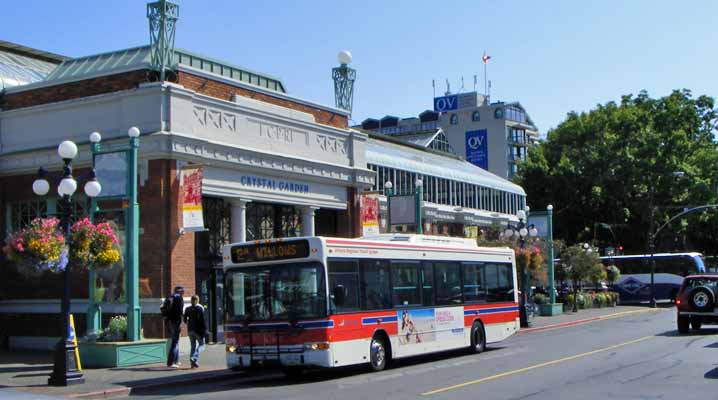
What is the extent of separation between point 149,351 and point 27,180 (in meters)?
8.90

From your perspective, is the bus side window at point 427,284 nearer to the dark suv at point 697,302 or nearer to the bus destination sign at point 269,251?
the bus destination sign at point 269,251

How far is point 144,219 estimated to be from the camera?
23656 millimetres

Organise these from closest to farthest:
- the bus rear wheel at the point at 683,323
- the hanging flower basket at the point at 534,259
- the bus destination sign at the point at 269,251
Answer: the bus destination sign at the point at 269,251, the bus rear wheel at the point at 683,323, the hanging flower basket at the point at 534,259

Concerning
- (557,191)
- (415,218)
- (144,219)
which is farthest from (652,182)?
(144,219)

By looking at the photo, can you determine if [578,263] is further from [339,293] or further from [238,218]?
[339,293]

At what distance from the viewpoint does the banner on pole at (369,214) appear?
3188 cm

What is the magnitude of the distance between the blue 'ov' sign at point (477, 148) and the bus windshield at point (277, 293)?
307 ft

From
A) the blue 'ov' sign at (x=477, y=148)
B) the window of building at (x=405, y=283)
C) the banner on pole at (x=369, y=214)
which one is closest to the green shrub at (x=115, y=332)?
the window of building at (x=405, y=283)

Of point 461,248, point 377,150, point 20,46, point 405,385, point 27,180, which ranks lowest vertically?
point 405,385

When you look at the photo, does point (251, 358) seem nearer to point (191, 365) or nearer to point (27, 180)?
point (191, 365)

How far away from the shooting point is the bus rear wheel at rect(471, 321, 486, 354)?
73.3 ft

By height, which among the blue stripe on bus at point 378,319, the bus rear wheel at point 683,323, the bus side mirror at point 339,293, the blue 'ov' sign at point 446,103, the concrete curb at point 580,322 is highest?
the blue 'ov' sign at point 446,103

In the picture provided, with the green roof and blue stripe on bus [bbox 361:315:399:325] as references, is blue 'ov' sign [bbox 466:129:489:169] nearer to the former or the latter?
the green roof

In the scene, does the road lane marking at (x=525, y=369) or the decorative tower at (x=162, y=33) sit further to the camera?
the decorative tower at (x=162, y=33)
